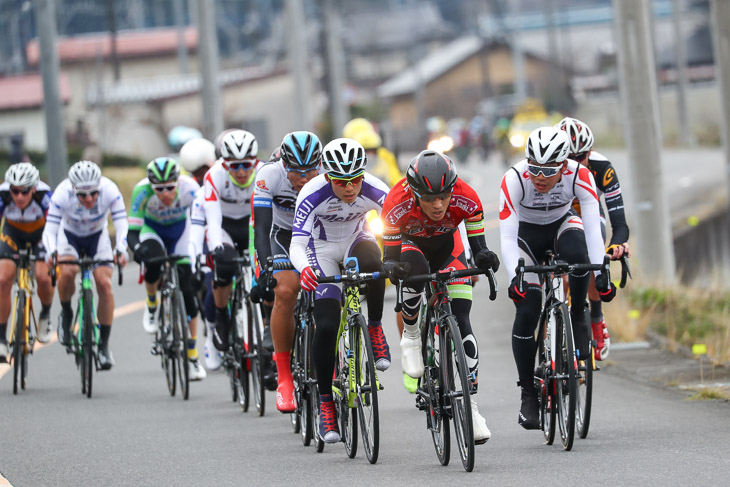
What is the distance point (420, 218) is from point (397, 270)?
2.10 ft

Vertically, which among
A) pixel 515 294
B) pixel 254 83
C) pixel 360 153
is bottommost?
pixel 515 294

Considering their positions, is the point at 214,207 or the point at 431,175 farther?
the point at 214,207

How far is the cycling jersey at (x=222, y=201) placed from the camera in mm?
11548

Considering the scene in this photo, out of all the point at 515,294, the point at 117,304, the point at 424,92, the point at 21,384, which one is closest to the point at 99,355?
the point at 21,384

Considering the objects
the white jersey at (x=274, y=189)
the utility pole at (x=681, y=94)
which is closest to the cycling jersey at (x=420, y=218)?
the white jersey at (x=274, y=189)

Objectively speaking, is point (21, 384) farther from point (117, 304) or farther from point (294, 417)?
point (117, 304)

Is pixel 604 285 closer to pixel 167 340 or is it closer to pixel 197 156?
pixel 167 340

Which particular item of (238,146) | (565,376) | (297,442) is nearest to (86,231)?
(238,146)

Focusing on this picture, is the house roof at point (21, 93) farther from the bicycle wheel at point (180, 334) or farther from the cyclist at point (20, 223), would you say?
the bicycle wheel at point (180, 334)

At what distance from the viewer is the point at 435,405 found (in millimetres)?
8453

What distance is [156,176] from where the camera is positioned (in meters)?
12.5

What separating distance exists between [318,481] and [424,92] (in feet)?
301

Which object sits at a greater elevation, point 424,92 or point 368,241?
point 424,92

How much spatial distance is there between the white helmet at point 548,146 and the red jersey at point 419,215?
0.52 metres
